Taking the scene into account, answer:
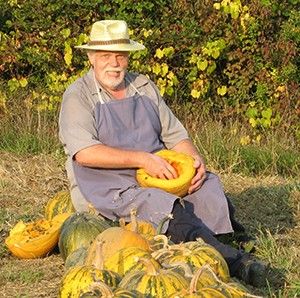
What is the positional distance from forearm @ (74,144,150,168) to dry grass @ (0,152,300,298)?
688 mm

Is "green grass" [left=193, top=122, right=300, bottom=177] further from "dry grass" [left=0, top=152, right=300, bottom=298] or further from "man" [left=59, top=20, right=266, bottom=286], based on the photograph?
"man" [left=59, top=20, right=266, bottom=286]

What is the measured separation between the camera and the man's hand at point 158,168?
236 inches

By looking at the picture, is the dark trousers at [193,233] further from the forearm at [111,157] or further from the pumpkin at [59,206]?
the pumpkin at [59,206]

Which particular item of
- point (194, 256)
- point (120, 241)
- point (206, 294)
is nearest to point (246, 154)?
point (120, 241)

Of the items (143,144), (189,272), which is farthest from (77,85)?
(189,272)

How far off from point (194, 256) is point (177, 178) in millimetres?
1375

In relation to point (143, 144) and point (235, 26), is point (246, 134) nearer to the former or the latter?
point (235, 26)

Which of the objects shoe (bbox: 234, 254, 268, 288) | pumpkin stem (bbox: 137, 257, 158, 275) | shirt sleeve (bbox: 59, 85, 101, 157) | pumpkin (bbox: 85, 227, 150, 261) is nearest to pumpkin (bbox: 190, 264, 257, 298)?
pumpkin stem (bbox: 137, 257, 158, 275)

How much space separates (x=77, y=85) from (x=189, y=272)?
8.24 feet

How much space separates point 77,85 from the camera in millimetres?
6434

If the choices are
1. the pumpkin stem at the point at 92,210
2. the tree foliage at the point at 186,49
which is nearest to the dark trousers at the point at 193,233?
the pumpkin stem at the point at 92,210

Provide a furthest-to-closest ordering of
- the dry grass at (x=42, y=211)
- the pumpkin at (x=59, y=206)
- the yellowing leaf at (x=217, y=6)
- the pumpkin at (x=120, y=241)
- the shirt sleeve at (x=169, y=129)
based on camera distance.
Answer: the yellowing leaf at (x=217, y=6)
the pumpkin at (x=59, y=206)
the shirt sleeve at (x=169, y=129)
the dry grass at (x=42, y=211)
the pumpkin at (x=120, y=241)

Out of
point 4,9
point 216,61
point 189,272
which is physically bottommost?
point 216,61

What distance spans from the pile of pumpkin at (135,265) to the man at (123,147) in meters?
0.21
